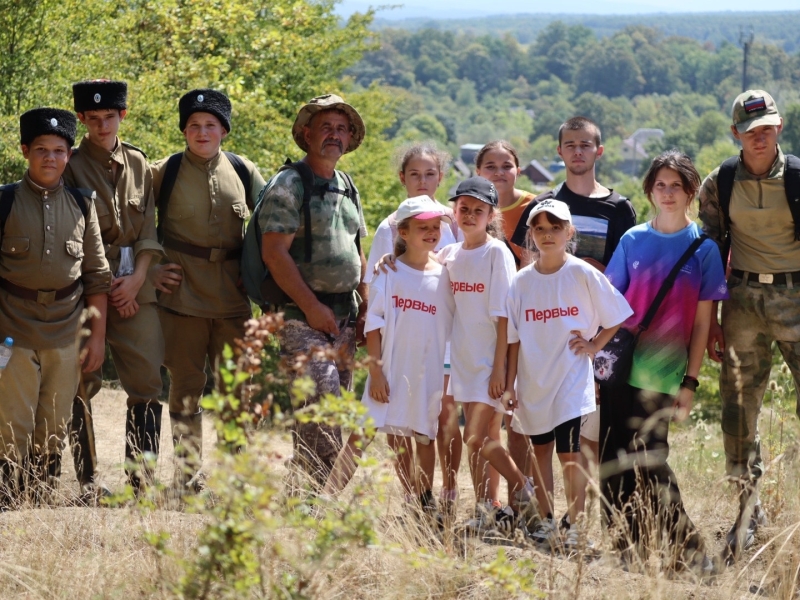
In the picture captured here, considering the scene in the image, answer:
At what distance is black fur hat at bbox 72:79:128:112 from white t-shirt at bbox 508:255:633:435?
2.40m

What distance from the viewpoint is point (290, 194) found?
5.47 metres

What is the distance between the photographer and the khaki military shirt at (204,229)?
5.72 meters

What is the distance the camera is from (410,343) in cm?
525

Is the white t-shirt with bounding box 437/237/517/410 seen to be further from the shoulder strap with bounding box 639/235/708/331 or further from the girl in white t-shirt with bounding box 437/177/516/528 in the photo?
the shoulder strap with bounding box 639/235/708/331

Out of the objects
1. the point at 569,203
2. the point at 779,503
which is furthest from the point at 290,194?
the point at 779,503

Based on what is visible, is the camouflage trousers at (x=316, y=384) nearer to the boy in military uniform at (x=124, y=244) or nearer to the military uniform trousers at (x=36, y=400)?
the boy in military uniform at (x=124, y=244)

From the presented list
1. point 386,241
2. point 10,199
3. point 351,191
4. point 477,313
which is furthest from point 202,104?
point 477,313

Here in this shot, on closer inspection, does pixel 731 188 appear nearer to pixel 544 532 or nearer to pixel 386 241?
pixel 386 241

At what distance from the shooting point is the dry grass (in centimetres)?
379

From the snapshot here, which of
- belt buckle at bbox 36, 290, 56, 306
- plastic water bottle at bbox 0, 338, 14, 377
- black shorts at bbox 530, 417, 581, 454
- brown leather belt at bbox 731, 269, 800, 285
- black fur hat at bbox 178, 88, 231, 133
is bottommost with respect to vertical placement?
black shorts at bbox 530, 417, 581, 454

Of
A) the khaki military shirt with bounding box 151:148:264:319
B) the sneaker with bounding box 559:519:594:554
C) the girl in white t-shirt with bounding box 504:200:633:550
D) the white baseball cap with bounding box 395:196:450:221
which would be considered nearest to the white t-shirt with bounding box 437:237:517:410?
the girl in white t-shirt with bounding box 504:200:633:550

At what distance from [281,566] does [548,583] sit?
1083 mm

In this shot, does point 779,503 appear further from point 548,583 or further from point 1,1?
point 1,1

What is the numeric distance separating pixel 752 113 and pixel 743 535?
2.12 meters
